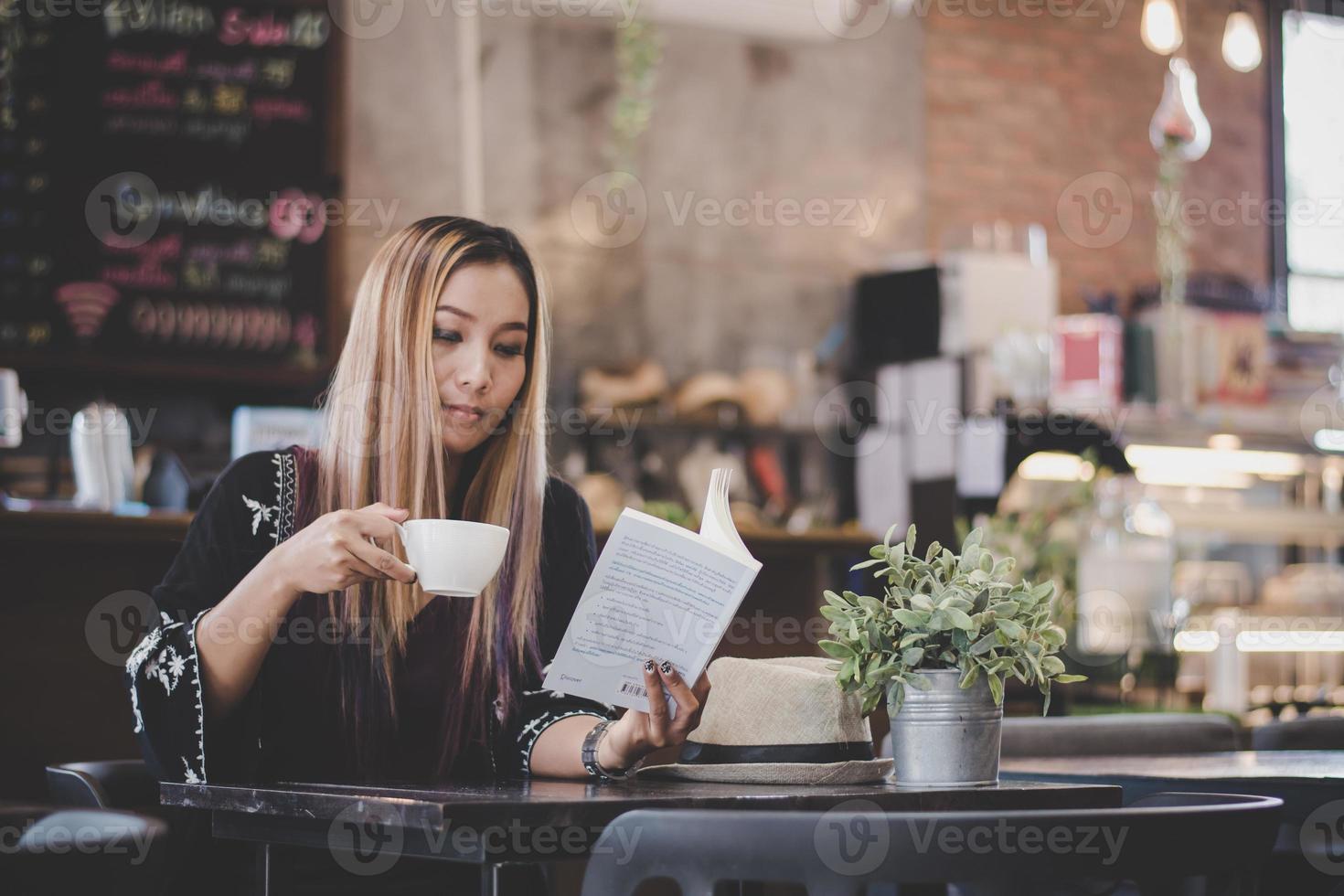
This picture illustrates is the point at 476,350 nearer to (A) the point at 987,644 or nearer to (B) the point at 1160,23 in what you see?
(A) the point at 987,644

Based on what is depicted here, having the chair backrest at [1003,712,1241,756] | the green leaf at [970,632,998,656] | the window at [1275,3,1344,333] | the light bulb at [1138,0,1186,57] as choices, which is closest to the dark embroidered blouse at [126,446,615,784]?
the green leaf at [970,632,998,656]

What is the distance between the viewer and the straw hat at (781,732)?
1.66 metres

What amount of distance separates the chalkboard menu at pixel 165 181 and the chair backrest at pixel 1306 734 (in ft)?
10.7

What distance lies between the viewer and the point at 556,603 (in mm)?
2115

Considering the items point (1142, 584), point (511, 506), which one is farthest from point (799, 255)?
point (511, 506)

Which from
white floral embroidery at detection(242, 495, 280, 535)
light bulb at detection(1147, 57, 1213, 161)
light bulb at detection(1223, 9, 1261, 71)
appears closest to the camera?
white floral embroidery at detection(242, 495, 280, 535)

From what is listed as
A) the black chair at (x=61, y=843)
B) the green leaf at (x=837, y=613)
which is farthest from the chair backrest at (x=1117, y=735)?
the black chair at (x=61, y=843)

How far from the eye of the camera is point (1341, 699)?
19.1 ft

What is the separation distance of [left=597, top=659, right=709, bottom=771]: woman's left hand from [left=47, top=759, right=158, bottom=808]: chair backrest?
1.97ft

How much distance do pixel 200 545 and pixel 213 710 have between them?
0.23 metres

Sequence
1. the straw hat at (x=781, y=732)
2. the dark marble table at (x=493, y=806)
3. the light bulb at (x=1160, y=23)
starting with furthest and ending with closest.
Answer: the light bulb at (x=1160, y=23) → the straw hat at (x=781, y=732) → the dark marble table at (x=493, y=806)

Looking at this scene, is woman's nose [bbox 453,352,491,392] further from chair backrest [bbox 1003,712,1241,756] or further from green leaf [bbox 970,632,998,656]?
chair backrest [bbox 1003,712,1241,756]

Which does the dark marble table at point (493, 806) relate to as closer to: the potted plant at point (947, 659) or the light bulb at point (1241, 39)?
the potted plant at point (947, 659)

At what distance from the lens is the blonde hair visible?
192cm
